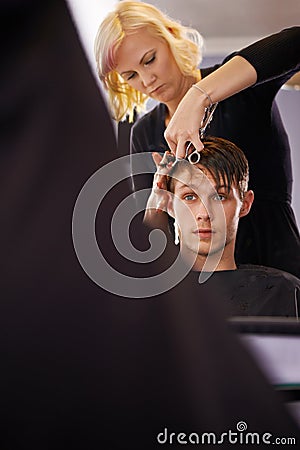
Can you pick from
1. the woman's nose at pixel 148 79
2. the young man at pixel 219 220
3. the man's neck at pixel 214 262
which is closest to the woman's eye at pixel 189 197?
the young man at pixel 219 220

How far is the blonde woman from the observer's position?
3.92 feet

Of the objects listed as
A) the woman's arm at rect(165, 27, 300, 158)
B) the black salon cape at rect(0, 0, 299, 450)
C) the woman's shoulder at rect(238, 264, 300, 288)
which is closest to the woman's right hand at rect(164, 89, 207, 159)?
the woman's arm at rect(165, 27, 300, 158)

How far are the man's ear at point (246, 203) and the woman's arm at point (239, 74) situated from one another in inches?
4.9

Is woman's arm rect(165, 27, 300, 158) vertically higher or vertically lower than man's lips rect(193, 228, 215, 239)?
higher

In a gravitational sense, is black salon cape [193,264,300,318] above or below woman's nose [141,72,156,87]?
below

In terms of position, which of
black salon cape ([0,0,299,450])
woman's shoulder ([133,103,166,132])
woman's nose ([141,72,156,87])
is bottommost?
black salon cape ([0,0,299,450])

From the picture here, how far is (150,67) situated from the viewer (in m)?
1.25

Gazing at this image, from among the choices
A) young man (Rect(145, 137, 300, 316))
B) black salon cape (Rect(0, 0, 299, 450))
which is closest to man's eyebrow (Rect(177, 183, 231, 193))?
young man (Rect(145, 137, 300, 316))

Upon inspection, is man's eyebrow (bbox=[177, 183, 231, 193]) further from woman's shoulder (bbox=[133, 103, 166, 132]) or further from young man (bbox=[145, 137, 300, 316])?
woman's shoulder (bbox=[133, 103, 166, 132])

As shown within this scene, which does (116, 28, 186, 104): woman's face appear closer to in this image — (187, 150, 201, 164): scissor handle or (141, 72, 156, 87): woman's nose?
(141, 72, 156, 87): woman's nose

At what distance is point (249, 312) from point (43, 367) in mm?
398

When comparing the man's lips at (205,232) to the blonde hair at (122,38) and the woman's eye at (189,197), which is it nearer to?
the woman's eye at (189,197)

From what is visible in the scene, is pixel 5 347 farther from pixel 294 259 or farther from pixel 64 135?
pixel 294 259

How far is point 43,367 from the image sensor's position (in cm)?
122
